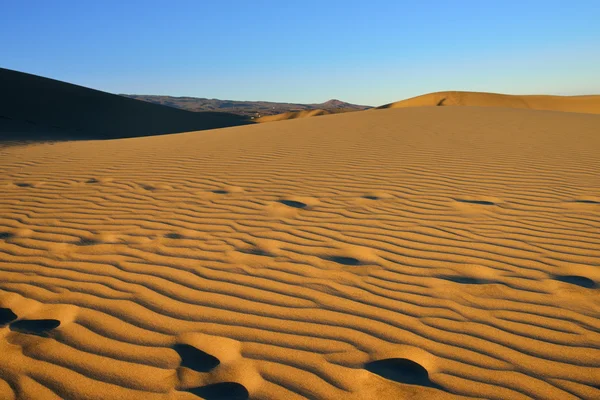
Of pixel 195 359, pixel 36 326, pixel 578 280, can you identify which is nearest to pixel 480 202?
pixel 578 280

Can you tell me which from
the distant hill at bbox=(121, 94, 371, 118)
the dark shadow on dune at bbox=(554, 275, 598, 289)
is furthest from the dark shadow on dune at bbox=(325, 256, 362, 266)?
the distant hill at bbox=(121, 94, 371, 118)

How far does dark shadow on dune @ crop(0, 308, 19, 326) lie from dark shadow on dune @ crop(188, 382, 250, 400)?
1223 mm

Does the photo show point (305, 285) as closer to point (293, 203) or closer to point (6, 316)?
point (6, 316)

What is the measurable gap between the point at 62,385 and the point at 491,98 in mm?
47200

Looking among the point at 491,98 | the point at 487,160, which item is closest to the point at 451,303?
the point at 487,160

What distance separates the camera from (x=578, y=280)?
2.85m

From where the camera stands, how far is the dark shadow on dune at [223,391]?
6.17ft

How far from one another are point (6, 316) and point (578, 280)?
3.26 metres

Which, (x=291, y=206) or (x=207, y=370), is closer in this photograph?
(x=207, y=370)

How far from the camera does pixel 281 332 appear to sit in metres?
2.30

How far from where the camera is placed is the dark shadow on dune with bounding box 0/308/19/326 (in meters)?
2.48

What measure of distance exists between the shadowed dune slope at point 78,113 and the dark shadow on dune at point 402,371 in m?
16.9

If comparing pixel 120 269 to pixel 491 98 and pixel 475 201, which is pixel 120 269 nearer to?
pixel 475 201

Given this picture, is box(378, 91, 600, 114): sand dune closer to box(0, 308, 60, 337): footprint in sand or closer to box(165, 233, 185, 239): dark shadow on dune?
box(165, 233, 185, 239): dark shadow on dune
